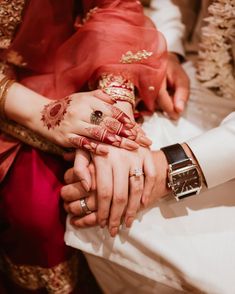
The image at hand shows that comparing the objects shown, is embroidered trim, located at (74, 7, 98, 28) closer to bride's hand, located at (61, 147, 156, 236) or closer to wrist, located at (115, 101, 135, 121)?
wrist, located at (115, 101, 135, 121)

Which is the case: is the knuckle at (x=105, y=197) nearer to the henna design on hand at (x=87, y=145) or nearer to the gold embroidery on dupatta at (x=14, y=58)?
the henna design on hand at (x=87, y=145)

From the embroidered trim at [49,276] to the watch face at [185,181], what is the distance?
318mm

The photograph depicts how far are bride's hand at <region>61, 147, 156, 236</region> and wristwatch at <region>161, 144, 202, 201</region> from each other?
37 mm

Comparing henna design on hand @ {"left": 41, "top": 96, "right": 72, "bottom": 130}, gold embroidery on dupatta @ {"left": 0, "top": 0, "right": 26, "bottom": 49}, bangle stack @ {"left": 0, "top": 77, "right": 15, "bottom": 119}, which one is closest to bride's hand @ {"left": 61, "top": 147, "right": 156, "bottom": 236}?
henna design on hand @ {"left": 41, "top": 96, "right": 72, "bottom": 130}

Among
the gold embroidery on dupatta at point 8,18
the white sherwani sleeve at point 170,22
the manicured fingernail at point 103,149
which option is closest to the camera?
the manicured fingernail at point 103,149

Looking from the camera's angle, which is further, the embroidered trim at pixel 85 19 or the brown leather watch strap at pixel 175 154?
the embroidered trim at pixel 85 19

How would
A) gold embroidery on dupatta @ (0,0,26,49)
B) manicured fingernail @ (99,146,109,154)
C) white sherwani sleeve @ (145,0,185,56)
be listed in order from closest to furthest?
manicured fingernail @ (99,146,109,154) → gold embroidery on dupatta @ (0,0,26,49) → white sherwani sleeve @ (145,0,185,56)

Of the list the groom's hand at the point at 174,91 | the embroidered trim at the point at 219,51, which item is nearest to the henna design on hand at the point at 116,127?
the groom's hand at the point at 174,91

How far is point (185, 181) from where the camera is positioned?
68cm

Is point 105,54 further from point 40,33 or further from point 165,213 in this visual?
point 165,213

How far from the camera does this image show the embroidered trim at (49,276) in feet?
2.75

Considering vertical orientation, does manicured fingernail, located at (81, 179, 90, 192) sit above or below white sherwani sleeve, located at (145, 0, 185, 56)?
below

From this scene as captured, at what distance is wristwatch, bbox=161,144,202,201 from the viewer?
680mm

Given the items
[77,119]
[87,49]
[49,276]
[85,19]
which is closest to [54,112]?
[77,119]
